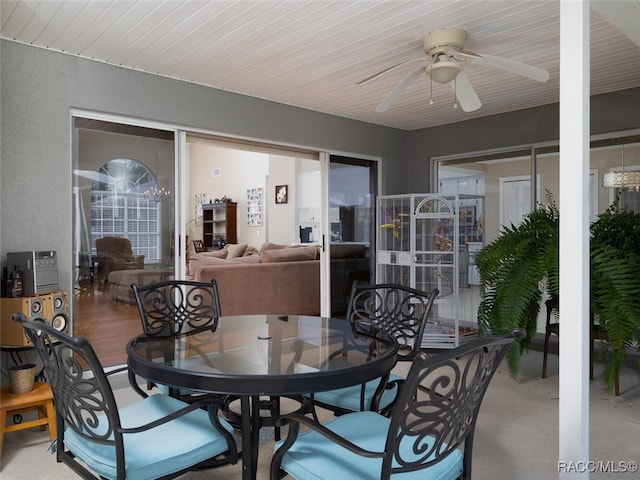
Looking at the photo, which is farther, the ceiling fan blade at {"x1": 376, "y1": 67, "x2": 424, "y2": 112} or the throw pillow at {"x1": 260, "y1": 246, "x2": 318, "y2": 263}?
the throw pillow at {"x1": 260, "y1": 246, "x2": 318, "y2": 263}

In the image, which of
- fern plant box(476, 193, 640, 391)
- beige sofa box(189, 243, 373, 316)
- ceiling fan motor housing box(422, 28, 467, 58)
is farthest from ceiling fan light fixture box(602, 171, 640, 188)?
beige sofa box(189, 243, 373, 316)

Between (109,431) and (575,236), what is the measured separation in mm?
1772

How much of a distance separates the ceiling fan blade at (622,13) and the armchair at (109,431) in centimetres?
230

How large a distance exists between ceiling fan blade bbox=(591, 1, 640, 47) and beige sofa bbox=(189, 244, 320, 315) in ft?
13.6

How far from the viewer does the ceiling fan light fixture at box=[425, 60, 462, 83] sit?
112 inches

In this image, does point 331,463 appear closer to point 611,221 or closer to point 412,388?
point 412,388

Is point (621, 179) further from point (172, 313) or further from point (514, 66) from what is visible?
point (172, 313)

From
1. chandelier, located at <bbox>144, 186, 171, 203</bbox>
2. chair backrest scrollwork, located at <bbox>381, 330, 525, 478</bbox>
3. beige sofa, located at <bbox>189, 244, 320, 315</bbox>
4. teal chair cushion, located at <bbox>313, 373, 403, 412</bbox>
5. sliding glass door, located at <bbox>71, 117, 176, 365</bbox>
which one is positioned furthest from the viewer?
beige sofa, located at <bbox>189, 244, 320, 315</bbox>

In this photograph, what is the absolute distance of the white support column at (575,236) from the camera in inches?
69.8

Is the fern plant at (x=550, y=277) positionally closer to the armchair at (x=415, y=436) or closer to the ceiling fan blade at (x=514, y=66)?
the ceiling fan blade at (x=514, y=66)

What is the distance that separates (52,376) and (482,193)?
455 cm

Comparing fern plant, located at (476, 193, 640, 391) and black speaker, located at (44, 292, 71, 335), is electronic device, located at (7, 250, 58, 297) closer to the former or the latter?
black speaker, located at (44, 292, 71, 335)

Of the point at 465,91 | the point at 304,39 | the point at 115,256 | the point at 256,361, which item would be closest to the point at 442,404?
the point at 256,361

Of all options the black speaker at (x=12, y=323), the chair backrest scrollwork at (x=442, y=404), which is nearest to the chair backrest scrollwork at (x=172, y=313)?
the black speaker at (x=12, y=323)
